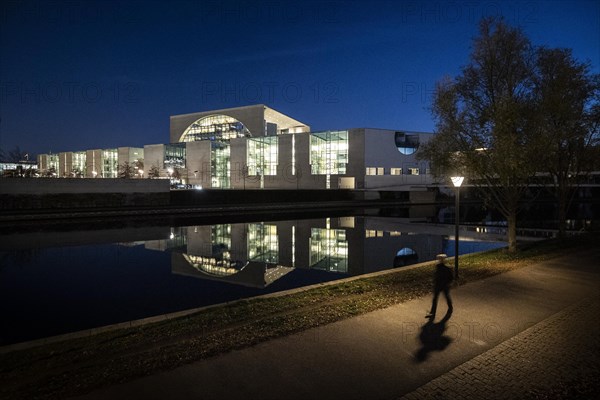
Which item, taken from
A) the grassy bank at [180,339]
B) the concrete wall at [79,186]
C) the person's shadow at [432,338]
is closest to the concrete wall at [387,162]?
the concrete wall at [79,186]

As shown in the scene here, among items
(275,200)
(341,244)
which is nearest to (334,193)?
(275,200)

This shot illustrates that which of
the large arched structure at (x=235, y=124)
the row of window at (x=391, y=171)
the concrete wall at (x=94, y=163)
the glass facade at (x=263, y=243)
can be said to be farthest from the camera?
the concrete wall at (x=94, y=163)

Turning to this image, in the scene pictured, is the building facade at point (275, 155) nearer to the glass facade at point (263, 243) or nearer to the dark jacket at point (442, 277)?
the glass facade at point (263, 243)

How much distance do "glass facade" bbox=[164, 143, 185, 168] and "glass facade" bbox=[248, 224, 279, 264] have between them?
60540 mm

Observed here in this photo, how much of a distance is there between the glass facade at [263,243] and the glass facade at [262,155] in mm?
44621

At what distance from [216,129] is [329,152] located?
37015mm

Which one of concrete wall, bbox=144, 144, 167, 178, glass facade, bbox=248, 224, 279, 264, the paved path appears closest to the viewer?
the paved path

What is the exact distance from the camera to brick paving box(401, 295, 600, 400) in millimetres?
4281

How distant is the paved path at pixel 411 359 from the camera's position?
14.0 feet

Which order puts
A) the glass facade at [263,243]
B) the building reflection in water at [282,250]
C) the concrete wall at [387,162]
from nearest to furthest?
the building reflection in water at [282,250], the glass facade at [263,243], the concrete wall at [387,162]

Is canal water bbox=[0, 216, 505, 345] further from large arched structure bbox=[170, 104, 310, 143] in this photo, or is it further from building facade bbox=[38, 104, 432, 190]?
large arched structure bbox=[170, 104, 310, 143]

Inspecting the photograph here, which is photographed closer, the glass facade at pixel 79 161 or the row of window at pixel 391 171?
the row of window at pixel 391 171

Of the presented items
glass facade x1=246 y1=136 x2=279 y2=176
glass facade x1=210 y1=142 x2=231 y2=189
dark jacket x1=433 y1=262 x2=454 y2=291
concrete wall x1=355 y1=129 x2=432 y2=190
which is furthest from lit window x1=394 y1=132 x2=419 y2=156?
dark jacket x1=433 y1=262 x2=454 y2=291

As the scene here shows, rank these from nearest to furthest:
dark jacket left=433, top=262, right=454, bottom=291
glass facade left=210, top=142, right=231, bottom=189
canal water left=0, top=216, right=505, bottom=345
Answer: dark jacket left=433, top=262, right=454, bottom=291, canal water left=0, top=216, right=505, bottom=345, glass facade left=210, top=142, right=231, bottom=189
